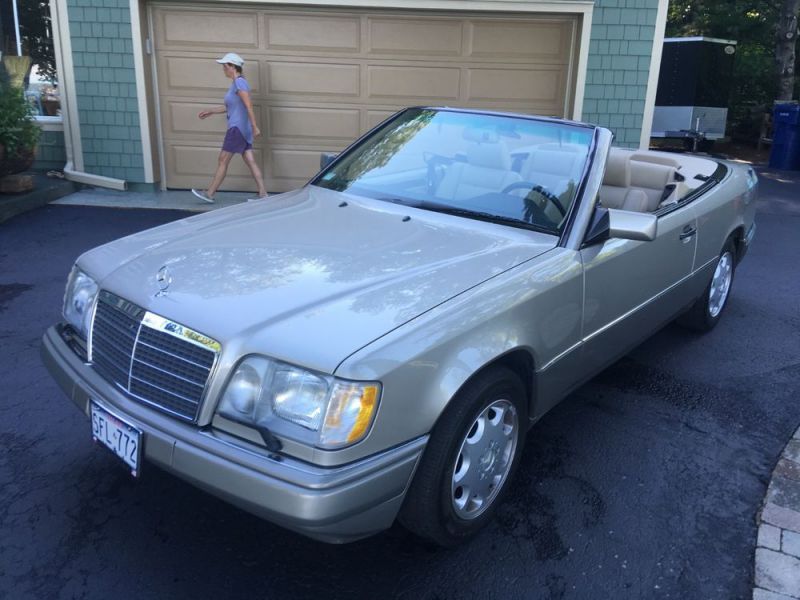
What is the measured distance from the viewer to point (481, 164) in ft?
11.9

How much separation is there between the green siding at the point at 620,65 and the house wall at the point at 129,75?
0.01 meters

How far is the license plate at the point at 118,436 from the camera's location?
2420 millimetres

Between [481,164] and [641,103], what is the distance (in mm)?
6419

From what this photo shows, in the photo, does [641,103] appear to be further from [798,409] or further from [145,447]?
[145,447]

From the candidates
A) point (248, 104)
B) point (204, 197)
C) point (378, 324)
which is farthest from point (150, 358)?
point (204, 197)

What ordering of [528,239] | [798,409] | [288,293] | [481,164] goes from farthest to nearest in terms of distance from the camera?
[798,409] < [481,164] < [528,239] < [288,293]

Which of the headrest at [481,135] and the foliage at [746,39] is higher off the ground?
the foliage at [746,39]

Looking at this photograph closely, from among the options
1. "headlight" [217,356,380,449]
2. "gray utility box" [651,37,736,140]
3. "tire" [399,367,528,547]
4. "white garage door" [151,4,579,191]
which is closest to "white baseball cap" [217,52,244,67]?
"white garage door" [151,4,579,191]

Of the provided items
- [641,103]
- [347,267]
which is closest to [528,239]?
[347,267]

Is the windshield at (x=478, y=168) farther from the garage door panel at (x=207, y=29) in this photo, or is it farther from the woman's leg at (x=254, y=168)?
the garage door panel at (x=207, y=29)

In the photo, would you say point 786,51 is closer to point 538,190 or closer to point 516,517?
point 538,190

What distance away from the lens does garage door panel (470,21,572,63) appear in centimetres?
905

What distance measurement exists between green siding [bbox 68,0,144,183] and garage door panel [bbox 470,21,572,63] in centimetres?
428

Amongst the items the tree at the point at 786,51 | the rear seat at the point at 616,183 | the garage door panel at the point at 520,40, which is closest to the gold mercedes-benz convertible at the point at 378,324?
the rear seat at the point at 616,183
